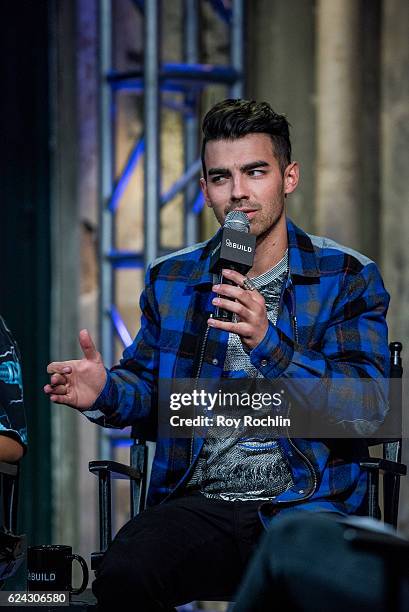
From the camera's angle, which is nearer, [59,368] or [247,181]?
[59,368]

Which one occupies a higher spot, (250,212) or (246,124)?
(246,124)

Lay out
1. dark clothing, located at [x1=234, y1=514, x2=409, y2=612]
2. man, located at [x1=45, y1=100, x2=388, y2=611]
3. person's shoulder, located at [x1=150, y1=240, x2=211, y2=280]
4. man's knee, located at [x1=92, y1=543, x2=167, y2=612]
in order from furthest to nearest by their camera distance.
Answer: person's shoulder, located at [x1=150, y1=240, x2=211, y2=280], man, located at [x1=45, y1=100, x2=388, y2=611], man's knee, located at [x1=92, y1=543, x2=167, y2=612], dark clothing, located at [x1=234, y1=514, x2=409, y2=612]

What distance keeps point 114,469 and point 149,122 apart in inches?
76.2

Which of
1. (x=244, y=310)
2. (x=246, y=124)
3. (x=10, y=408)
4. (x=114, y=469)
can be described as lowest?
(x=114, y=469)

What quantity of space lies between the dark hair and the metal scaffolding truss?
4.94 feet

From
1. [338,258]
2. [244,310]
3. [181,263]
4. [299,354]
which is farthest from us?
[181,263]

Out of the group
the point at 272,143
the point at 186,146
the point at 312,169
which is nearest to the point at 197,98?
the point at 186,146

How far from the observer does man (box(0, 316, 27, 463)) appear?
260 cm

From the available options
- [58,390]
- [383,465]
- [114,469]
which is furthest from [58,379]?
[383,465]

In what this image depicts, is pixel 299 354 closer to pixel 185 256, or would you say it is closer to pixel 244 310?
pixel 244 310

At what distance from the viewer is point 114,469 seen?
8.05ft

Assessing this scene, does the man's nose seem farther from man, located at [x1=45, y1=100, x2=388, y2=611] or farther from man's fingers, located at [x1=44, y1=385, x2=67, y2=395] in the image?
man's fingers, located at [x1=44, y1=385, x2=67, y2=395]

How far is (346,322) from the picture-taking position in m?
2.45

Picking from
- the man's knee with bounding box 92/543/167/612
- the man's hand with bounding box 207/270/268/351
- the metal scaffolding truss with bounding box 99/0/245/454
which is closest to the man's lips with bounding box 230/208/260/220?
the man's hand with bounding box 207/270/268/351
